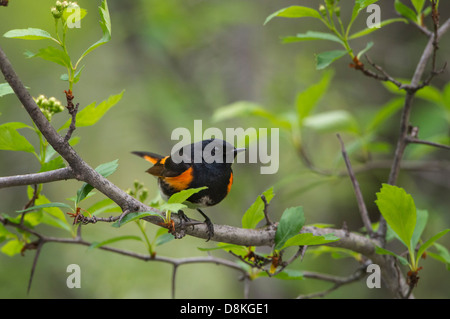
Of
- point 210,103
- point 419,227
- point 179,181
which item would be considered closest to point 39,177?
point 179,181

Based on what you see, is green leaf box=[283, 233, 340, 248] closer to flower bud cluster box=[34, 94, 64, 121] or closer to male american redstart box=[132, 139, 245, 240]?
male american redstart box=[132, 139, 245, 240]

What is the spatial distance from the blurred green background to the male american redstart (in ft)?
4.54

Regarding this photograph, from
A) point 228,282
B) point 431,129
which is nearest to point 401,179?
point 431,129

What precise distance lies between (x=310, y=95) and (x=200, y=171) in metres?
0.81

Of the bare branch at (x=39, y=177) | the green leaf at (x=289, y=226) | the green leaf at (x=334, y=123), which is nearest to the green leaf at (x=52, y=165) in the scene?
the bare branch at (x=39, y=177)

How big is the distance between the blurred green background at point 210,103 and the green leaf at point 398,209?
184 cm

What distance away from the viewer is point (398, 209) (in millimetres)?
1695

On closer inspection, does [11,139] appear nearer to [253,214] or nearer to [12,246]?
[12,246]

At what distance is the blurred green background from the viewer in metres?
4.00

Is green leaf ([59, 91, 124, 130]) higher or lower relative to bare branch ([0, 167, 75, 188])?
higher

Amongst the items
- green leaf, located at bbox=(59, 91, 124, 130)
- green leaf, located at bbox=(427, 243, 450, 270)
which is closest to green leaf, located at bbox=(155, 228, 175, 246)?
green leaf, located at bbox=(59, 91, 124, 130)

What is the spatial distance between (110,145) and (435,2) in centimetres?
493

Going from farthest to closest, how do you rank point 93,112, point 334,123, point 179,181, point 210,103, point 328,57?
point 210,103
point 334,123
point 179,181
point 328,57
point 93,112
